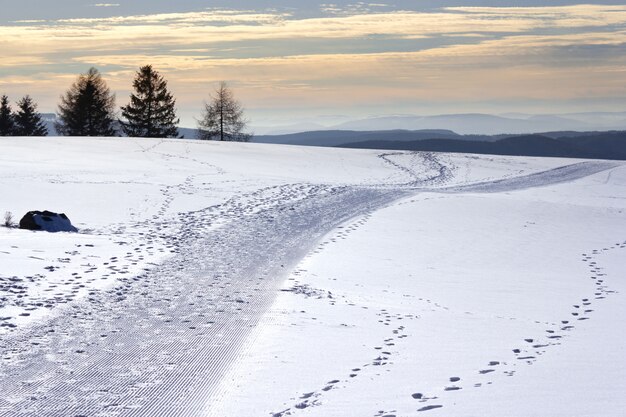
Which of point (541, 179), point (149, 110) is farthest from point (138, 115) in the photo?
point (541, 179)

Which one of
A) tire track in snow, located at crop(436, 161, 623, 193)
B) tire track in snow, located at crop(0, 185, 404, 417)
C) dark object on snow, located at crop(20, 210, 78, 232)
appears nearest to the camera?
tire track in snow, located at crop(0, 185, 404, 417)

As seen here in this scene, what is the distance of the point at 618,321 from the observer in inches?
406

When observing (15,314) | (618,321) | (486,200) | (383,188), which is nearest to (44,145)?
(383,188)

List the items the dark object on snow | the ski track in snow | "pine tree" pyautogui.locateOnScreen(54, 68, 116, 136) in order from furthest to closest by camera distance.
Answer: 1. "pine tree" pyautogui.locateOnScreen(54, 68, 116, 136)
2. the dark object on snow
3. the ski track in snow

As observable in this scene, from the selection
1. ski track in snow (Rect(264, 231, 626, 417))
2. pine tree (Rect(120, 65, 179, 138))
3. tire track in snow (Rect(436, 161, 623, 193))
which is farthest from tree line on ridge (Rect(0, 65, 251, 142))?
ski track in snow (Rect(264, 231, 626, 417))

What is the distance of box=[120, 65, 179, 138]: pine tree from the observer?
240ft

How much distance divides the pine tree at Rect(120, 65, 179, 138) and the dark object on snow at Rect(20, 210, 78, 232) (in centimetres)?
5683

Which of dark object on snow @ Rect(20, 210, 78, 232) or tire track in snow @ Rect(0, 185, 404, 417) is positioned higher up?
dark object on snow @ Rect(20, 210, 78, 232)

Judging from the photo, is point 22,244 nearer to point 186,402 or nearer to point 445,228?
point 186,402

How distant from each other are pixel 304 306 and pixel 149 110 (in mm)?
65848

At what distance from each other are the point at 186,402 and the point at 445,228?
595 inches

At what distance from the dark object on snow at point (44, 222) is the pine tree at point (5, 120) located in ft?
213

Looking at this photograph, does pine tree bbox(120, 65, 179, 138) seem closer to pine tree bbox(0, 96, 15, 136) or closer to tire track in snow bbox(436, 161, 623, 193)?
pine tree bbox(0, 96, 15, 136)

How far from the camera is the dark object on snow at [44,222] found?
17031mm
